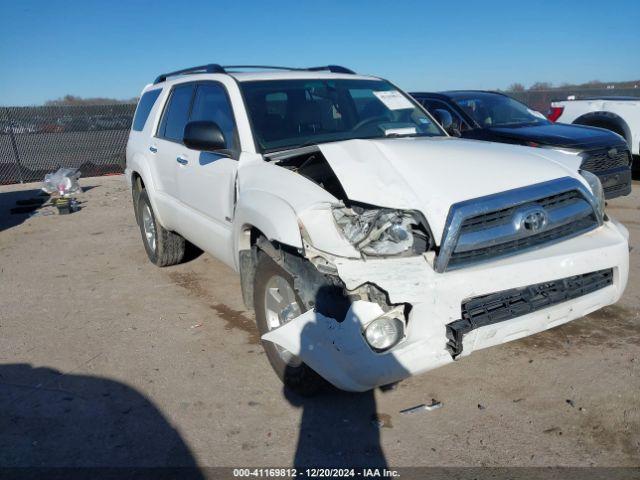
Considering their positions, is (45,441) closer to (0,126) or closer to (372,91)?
(372,91)

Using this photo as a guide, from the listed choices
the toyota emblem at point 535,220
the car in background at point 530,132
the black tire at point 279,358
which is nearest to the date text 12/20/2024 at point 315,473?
the black tire at point 279,358

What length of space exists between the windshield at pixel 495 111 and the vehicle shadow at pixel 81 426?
21.2 ft

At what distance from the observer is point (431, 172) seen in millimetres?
2932

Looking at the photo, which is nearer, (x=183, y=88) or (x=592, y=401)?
(x=592, y=401)

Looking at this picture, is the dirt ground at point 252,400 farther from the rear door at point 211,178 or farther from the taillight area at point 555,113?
the taillight area at point 555,113

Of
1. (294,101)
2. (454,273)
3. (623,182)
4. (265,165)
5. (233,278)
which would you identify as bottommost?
(233,278)

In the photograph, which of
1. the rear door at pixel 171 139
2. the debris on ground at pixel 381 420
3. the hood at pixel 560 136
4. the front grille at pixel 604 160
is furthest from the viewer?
the hood at pixel 560 136

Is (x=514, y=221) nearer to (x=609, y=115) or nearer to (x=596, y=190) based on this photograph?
(x=596, y=190)

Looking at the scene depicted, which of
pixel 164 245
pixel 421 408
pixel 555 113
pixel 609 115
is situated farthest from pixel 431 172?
pixel 555 113

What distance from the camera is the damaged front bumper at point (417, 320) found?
97.7 inches

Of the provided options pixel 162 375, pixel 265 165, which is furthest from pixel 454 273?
pixel 162 375

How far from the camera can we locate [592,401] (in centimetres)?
304

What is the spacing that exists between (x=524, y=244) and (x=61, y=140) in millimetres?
15214

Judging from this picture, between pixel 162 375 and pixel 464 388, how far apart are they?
199cm
